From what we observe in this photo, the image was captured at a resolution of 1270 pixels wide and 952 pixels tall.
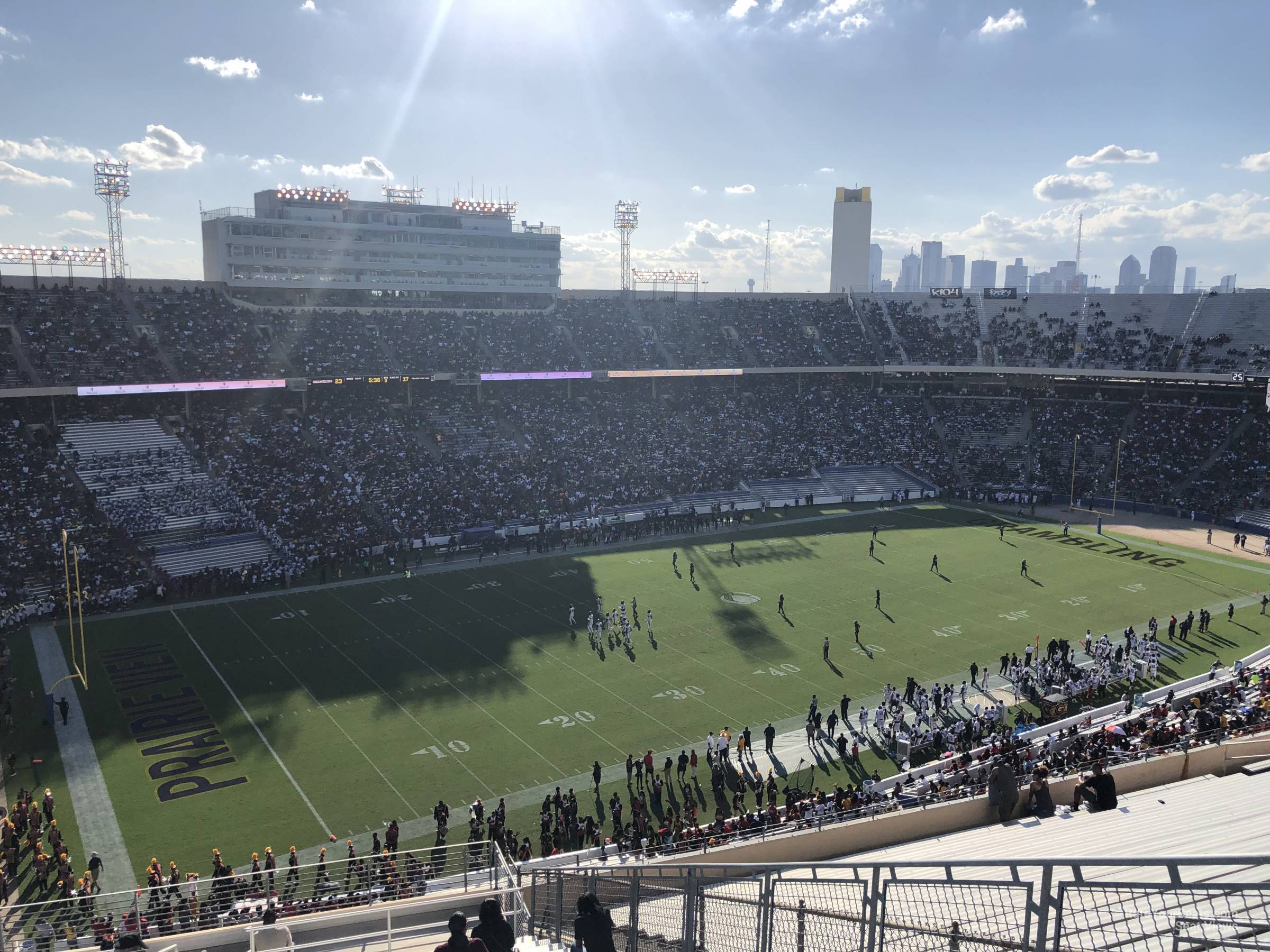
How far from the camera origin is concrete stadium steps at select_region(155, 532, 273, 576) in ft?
125

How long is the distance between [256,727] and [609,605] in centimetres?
1370

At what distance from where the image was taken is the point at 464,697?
87.8ft

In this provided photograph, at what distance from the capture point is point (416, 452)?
50.2 metres

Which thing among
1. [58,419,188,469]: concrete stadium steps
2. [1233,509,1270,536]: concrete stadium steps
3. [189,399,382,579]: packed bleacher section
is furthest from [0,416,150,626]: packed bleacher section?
[1233,509,1270,536]: concrete stadium steps

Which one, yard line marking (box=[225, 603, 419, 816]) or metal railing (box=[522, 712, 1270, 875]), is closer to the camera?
metal railing (box=[522, 712, 1270, 875])

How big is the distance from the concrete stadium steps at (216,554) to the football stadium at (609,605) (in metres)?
0.36

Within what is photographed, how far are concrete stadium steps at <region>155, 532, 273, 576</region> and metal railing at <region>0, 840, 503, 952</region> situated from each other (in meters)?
21.7

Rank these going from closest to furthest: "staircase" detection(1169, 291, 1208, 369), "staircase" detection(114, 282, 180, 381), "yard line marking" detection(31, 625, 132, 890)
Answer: "yard line marking" detection(31, 625, 132, 890), "staircase" detection(114, 282, 180, 381), "staircase" detection(1169, 291, 1208, 369)

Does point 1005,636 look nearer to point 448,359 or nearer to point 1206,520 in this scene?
point 1206,520

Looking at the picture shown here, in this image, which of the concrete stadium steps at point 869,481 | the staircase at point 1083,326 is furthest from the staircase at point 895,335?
the staircase at point 1083,326

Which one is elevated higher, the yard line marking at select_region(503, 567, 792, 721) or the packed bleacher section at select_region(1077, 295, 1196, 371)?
the packed bleacher section at select_region(1077, 295, 1196, 371)

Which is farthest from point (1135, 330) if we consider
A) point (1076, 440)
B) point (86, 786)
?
point (86, 786)

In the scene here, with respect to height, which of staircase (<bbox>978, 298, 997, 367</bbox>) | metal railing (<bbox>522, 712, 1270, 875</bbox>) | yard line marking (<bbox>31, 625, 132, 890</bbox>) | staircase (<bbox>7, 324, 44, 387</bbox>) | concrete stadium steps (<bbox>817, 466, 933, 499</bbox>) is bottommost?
yard line marking (<bbox>31, 625, 132, 890</bbox>)

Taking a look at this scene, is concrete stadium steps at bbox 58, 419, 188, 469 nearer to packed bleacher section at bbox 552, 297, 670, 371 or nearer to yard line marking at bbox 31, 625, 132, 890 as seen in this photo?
yard line marking at bbox 31, 625, 132, 890
